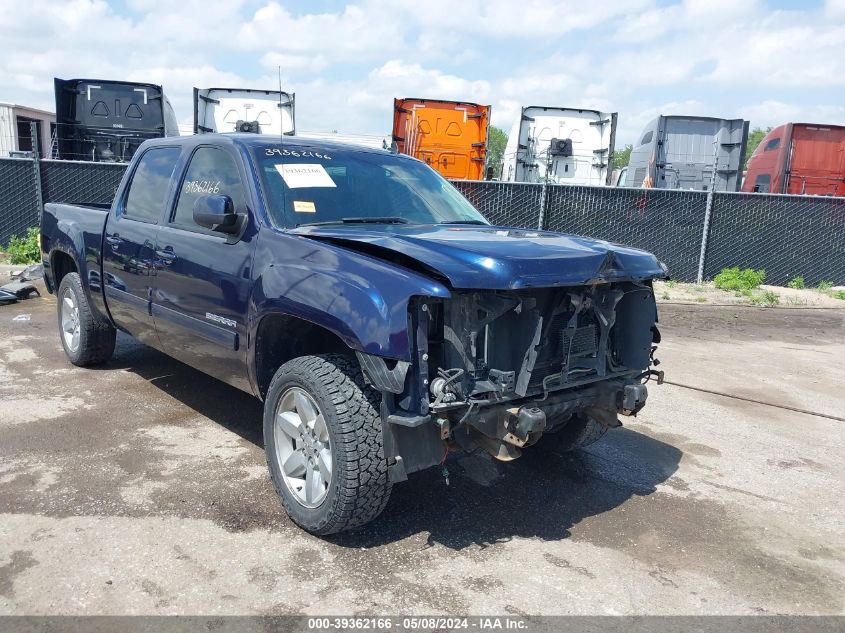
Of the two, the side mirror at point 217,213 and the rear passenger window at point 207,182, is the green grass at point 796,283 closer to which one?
the rear passenger window at point 207,182

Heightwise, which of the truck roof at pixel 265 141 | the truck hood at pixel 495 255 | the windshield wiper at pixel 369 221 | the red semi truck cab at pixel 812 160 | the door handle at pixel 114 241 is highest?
the red semi truck cab at pixel 812 160

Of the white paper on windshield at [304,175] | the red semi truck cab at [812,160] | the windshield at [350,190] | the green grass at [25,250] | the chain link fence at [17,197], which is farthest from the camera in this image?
the red semi truck cab at [812,160]

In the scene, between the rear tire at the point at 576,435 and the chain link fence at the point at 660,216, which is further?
the chain link fence at the point at 660,216

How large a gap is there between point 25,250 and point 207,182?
8672mm

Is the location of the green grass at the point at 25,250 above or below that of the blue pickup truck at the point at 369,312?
below

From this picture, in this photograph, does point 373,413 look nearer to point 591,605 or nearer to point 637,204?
point 591,605

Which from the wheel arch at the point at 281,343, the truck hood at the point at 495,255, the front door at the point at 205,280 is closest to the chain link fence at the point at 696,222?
the front door at the point at 205,280

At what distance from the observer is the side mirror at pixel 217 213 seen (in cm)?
383

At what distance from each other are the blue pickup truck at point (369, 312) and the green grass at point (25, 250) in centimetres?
781

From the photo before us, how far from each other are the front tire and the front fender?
235 millimetres

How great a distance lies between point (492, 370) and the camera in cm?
321

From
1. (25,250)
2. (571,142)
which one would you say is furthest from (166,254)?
(571,142)

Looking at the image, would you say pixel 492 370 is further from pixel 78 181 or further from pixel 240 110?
pixel 240 110

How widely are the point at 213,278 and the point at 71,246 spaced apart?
2.47 metres
